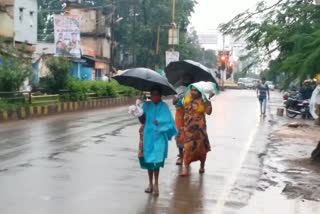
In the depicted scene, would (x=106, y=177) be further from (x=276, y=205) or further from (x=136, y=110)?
(x=276, y=205)

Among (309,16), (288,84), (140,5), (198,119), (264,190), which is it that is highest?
(140,5)

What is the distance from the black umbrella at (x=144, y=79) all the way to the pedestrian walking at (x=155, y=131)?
0.13 m

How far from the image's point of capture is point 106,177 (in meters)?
7.82

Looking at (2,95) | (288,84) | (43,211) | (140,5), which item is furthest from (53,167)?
(140,5)

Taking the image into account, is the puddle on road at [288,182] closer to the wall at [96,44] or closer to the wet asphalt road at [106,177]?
the wet asphalt road at [106,177]

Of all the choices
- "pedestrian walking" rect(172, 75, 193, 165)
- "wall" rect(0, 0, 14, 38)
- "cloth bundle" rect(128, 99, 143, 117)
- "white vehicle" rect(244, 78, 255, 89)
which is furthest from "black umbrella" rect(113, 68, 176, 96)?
"white vehicle" rect(244, 78, 255, 89)

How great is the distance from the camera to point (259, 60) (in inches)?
374

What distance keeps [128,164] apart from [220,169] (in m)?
1.62

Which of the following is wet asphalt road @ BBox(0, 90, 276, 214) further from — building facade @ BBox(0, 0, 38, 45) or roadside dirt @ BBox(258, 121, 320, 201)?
building facade @ BBox(0, 0, 38, 45)

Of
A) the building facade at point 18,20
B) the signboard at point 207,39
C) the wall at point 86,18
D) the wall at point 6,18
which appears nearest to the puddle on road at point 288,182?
the building facade at point 18,20

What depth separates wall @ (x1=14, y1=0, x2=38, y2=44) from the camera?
116 ft

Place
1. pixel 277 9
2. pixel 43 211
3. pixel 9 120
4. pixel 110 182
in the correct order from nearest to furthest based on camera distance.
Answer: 1. pixel 43 211
2. pixel 110 182
3. pixel 277 9
4. pixel 9 120

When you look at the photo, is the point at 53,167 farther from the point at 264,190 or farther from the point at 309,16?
the point at 309,16

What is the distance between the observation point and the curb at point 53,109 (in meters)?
17.9
